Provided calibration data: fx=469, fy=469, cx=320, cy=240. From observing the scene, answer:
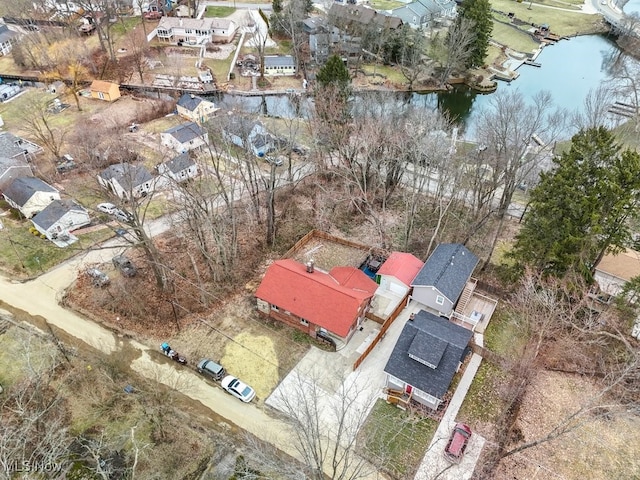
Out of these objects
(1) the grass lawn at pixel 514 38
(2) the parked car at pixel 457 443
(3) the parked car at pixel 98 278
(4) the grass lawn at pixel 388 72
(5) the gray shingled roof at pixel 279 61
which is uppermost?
(1) the grass lawn at pixel 514 38

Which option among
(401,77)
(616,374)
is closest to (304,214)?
(616,374)

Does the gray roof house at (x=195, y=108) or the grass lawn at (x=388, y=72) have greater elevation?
the grass lawn at (x=388, y=72)

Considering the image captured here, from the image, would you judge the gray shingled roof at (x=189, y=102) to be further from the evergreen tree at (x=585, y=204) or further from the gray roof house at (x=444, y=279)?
the evergreen tree at (x=585, y=204)

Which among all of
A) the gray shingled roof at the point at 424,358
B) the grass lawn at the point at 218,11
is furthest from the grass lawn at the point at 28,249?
the grass lawn at the point at 218,11

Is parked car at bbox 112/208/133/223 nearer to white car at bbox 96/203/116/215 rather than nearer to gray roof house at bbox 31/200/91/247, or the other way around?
white car at bbox 96/203/116/215

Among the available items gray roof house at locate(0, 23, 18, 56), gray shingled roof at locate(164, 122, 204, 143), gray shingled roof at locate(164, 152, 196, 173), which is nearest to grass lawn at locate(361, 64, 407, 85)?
gray shingled roof at locate(164, 122, 204, 143)

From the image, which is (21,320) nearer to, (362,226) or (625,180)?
(362,226)
